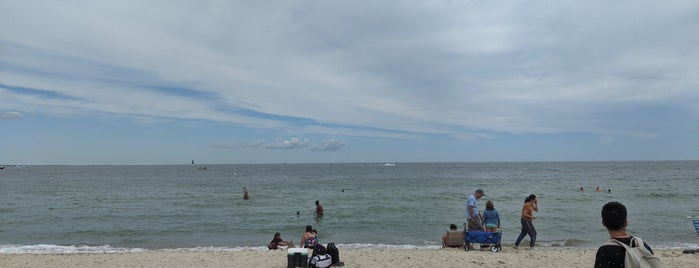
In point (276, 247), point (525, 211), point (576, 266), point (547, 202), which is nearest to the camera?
point (576, 266)

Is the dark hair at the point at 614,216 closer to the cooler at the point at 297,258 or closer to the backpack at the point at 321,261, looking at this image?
the backpack at the point at 321,261

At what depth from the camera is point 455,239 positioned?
509 inches

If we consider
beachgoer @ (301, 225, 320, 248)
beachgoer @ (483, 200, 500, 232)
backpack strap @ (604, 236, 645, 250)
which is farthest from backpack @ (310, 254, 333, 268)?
backpack strap @ (604, 236, 645, 250)

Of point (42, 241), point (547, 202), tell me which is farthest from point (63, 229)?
point (547, 202)

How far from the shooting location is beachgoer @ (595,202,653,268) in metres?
2.88

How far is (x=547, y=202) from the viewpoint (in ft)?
99.5

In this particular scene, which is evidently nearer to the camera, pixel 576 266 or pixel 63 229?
pixel 576 266

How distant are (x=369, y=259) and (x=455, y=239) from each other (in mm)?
2998

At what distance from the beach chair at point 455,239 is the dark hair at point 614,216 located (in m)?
10.2

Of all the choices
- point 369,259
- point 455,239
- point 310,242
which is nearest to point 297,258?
point 310,242

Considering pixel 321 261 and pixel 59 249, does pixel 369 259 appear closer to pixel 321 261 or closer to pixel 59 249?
pixel 321 261

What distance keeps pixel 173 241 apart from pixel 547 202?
24.0 m

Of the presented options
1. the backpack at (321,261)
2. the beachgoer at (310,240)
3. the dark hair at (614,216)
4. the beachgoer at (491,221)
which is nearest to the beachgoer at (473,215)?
the beachgoer at (491,221)

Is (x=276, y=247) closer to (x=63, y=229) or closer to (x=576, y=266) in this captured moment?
(x=576, y=266)
